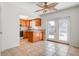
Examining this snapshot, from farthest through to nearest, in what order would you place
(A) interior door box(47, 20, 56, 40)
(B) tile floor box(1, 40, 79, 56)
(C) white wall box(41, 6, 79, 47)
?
(A) interior door box(47, 20, 56, 40), (C) white wall box(41, 6, 79, 47), (B) tile floor box(1, 40, 79, 56)

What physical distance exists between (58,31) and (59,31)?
0.09 meters

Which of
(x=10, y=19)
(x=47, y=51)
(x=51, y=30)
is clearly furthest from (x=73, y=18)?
(x=10, y=19)

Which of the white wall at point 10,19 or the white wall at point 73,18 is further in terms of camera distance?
the white wall at point 73,18

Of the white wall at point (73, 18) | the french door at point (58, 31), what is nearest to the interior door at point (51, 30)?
the french door at point (58, 31)

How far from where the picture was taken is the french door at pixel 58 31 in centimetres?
219

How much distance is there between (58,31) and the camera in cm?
233

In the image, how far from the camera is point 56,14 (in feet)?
7.76

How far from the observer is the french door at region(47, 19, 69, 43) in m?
2.19

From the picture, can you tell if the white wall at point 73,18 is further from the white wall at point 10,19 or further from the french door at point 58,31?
the white wall at point 10,19

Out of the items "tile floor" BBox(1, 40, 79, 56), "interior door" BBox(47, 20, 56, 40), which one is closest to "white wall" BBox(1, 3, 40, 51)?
"tile floor" BBox(1, 40, 79, 56)

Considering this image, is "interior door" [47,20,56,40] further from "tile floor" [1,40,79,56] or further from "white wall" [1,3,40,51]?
"white wall" [1,3,40,51]

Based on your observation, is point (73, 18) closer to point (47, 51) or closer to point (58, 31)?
point (58, 31)

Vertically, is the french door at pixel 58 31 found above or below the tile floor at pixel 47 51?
above

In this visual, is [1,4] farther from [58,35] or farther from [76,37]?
[76,37]
